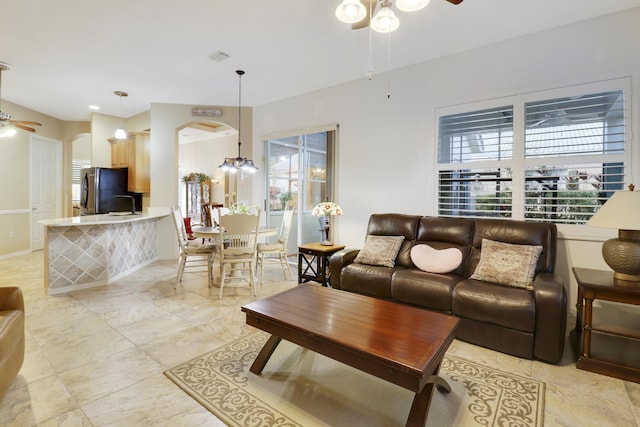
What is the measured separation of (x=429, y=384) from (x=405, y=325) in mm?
332

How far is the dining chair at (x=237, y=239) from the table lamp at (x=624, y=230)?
3.27 m

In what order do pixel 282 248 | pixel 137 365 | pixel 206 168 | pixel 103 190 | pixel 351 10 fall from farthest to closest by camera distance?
1. pixel 206 168
2. pixel 103 190
3. pixel 282 248
4. pixel 137 365
5. pixel 351 10

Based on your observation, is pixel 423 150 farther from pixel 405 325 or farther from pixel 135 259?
pixel 135 259

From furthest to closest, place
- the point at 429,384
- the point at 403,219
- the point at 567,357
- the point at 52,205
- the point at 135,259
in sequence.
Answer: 1. the point at 52,205
2. the point at 135,259
3. the point at 403,219
4. the point at 567,357
5. the point at 429,384

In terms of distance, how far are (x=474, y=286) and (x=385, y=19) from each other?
217 centimetres

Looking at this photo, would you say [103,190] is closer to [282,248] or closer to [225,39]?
[282,248]

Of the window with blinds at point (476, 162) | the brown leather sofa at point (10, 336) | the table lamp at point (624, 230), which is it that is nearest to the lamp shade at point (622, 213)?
the table lamp at point (624, 230)

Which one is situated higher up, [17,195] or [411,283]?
Answer: [17,195]

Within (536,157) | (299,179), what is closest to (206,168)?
(299,179)

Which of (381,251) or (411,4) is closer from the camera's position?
(411,4)

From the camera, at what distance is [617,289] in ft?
6.88

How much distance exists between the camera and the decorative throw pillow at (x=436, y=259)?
10.1ft

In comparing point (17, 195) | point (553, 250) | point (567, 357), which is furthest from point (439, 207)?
point (17, 195)

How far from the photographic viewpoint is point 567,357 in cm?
242
